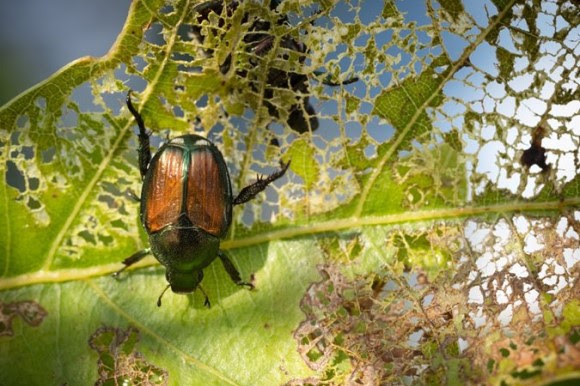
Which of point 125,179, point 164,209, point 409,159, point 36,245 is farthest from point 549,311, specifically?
point 36,245

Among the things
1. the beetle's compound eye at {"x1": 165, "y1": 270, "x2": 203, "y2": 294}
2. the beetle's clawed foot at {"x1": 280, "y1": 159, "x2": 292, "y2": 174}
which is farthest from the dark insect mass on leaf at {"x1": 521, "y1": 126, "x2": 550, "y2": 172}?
the beetle's compound eye at {"x1": 165, "y1": 270, "x2": 203, "y2": 294}

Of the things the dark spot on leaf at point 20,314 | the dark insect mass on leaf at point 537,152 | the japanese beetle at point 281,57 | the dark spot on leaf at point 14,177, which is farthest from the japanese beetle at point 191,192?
the dark insect mass on leaf at point 537,152

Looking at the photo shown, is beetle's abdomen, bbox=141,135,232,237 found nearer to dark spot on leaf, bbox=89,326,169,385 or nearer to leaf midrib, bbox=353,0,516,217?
dark spot on leaf, bbox=89,326,169,385

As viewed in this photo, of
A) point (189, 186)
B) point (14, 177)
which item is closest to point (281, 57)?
point (189, 186)

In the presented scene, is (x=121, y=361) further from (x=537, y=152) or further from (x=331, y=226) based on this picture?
(x=537, y=152)

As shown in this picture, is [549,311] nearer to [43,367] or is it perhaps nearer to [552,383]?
[552,383]
